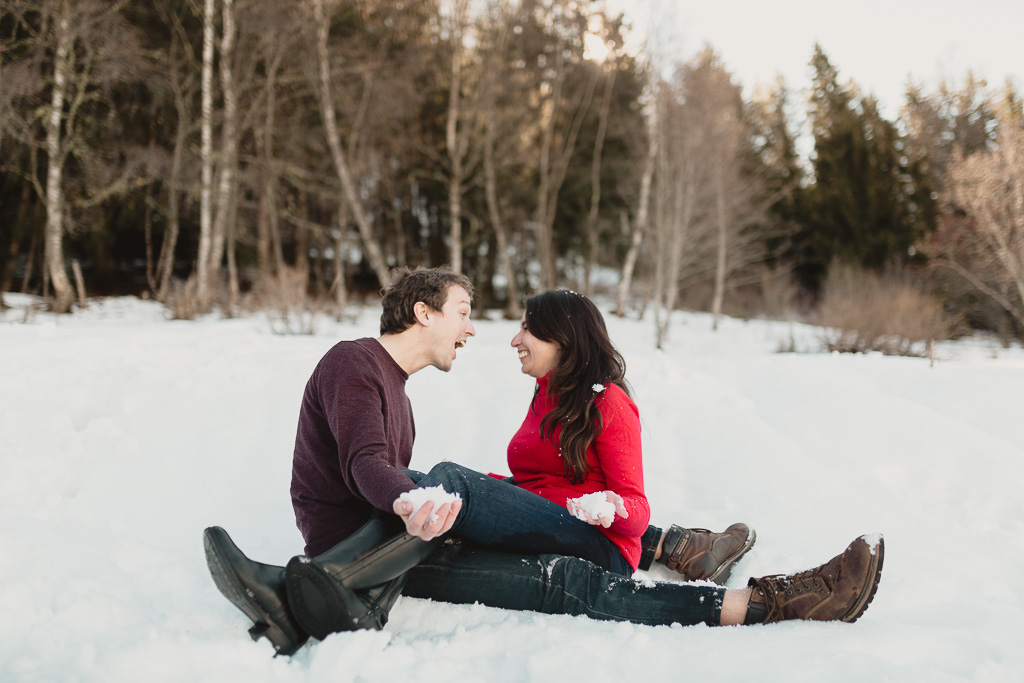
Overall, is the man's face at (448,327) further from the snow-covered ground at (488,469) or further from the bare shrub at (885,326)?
the bare shrub at (885,326)

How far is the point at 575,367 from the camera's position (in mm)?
2420

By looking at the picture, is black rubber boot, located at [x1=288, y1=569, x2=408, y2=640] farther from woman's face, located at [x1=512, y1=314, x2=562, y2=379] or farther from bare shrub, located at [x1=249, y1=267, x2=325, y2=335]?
bare shrub, located at [x1=249, y1=267, x2=325, y2=335]

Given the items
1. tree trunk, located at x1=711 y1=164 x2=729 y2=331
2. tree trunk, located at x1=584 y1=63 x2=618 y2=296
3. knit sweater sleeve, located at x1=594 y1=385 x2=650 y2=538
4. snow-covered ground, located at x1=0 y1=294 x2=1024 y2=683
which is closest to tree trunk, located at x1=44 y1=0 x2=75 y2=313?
snow-covered ground, located at x1=0 y1=294 x2=1024 y2=683

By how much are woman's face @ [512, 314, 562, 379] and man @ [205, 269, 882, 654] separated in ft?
1.65

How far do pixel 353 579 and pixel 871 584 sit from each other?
5.62 ft

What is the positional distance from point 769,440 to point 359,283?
60.9 ft

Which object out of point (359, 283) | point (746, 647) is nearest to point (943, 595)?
point (746, 647)

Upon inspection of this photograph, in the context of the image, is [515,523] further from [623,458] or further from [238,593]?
[238,593]

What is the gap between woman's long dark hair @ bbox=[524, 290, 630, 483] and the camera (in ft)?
7.60

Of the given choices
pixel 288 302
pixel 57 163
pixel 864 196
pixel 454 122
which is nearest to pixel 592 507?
pixel 288 302

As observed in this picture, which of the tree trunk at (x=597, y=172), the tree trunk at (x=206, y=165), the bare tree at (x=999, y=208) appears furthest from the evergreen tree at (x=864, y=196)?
the tree trunk at (x=206, y=165)

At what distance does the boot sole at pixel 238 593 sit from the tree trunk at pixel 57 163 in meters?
11.5

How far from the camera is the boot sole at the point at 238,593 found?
5.79 feet

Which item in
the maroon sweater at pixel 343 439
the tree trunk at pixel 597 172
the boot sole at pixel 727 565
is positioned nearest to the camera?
the maroon sweater at pixel 343 439
